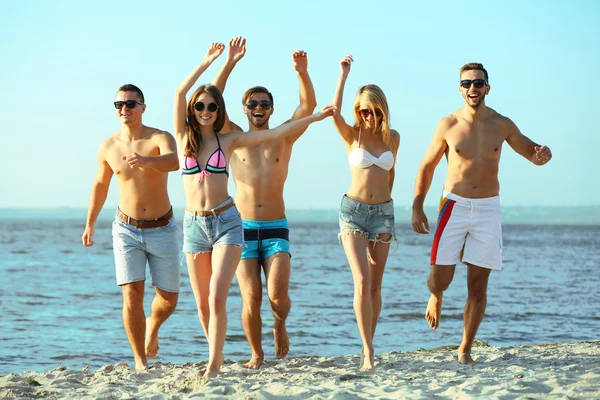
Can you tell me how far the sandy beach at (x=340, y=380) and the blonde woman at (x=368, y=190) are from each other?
58 centimetres

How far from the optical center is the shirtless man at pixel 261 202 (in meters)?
7.21

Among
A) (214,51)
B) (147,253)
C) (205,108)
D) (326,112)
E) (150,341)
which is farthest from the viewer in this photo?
(150,341)

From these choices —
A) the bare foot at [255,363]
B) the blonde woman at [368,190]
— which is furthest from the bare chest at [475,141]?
the bare foot at [255,363]

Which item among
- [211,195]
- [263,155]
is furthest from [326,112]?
[211,195]

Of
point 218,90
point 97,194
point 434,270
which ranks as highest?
point 218,90

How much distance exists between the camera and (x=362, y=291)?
6992 mm

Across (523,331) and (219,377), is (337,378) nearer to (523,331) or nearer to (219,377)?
(219,377)

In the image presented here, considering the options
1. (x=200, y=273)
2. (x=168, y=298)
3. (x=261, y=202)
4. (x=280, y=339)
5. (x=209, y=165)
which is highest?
(x=209, y=165)

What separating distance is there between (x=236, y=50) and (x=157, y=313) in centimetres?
260

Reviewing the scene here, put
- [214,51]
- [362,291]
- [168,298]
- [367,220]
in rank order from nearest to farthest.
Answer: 1. [362,291]
2. [214,51]
3. [367,220]
4. [168,298]

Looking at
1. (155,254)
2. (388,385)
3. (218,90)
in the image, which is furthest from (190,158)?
(388,385)

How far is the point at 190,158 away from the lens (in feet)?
21.7

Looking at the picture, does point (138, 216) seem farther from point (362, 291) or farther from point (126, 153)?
point (362, 291)

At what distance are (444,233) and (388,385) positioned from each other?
1708 mm
